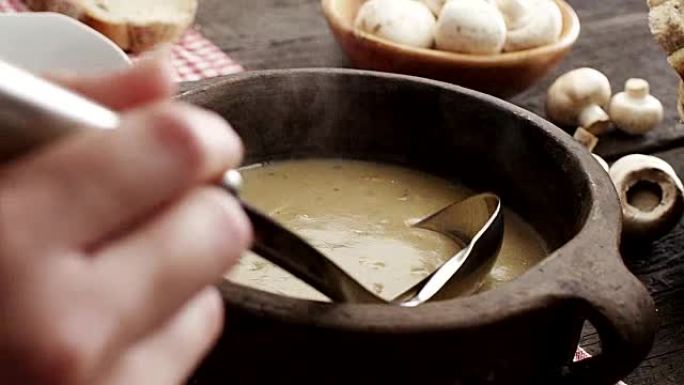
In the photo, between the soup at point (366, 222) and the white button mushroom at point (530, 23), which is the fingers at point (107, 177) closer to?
the soup at point (366, 222)

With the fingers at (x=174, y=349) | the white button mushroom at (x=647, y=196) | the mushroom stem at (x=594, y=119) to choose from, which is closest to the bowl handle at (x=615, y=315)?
the fingers at (x=174, y=349)

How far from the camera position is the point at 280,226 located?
1.47 ft

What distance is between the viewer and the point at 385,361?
49 cm

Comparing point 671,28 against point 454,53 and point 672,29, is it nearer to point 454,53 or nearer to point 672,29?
point 672,29

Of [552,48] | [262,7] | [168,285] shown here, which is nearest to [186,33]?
[262,7]

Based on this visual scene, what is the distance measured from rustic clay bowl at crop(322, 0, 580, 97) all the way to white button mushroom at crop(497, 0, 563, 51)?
2cm

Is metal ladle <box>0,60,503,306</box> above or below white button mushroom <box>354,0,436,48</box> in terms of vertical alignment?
above

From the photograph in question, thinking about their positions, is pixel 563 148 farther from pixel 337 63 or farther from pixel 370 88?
pixel 337 63

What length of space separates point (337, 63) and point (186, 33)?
238 millimetres

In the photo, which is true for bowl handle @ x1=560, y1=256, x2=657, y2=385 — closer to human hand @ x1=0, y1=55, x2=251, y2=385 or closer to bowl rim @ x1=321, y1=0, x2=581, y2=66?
human hand @ x1=0, y1=55, x2=251, y2=385

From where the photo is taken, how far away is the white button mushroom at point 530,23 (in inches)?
46.0

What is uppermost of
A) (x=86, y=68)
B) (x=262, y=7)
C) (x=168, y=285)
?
(x=168, y=285)

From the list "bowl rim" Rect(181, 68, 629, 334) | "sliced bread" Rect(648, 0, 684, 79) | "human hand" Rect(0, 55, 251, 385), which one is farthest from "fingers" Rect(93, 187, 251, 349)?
"sliced bread" Rect(648, 0, 684, 79)

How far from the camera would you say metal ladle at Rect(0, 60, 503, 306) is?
0.31 meters
